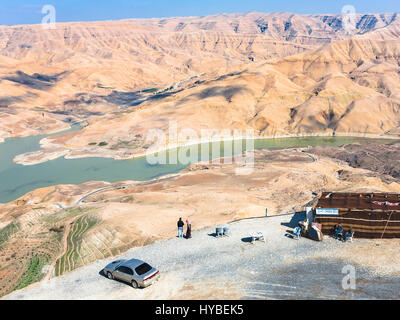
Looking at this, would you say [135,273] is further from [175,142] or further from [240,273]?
[175,142]

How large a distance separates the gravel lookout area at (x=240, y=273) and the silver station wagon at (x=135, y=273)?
12.4 inches

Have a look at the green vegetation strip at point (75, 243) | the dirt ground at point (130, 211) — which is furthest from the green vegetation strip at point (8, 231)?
the green vegetation strip at point (75, 243)

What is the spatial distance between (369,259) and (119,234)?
15.2 meters

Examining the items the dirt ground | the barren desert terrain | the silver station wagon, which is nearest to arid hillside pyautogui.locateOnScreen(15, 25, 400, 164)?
the barren desert terrain

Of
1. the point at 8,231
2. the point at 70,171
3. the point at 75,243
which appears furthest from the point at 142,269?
the point at 70,171

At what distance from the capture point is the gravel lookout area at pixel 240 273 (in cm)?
1527

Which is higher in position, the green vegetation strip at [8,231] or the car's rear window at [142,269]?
the car's rear window at [142,269]

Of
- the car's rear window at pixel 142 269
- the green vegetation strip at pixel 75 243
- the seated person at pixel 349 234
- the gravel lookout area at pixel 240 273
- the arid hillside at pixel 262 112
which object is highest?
the arid hillside at pixel 262 112

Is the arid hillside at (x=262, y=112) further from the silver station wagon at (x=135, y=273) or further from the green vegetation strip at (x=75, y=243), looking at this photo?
the silver station wagon at (x=135, y=273)

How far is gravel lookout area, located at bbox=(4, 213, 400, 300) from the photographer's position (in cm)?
1527

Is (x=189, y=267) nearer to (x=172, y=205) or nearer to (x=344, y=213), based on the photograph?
(x=344, y=213)

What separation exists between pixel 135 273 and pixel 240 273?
4.99 metres

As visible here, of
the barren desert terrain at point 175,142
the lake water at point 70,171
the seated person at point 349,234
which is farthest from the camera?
the lake water at point 70,171

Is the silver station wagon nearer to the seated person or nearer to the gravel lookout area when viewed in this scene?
the gravel lookout area
